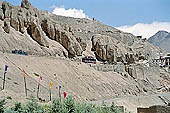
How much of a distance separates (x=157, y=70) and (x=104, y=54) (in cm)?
1591

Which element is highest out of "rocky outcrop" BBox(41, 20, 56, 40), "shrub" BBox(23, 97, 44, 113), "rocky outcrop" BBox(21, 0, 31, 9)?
"rocky outcrop" BBox(21, 0, 31, 9)

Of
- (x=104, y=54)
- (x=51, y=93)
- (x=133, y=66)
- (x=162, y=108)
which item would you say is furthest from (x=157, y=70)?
(x=162, y=108)

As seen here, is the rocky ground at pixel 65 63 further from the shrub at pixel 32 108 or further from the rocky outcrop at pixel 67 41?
the shrub at pixel 32 108

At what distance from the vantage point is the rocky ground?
3716cm

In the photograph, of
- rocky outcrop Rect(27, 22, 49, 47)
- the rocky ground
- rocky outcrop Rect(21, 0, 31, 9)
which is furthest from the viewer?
rocky outcrop Rect(21, 0, 31, 9)

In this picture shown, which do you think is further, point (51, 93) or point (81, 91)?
point (81, 91)

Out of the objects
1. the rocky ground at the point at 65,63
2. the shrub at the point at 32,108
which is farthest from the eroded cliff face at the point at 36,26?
the shrub at the point at 32,108

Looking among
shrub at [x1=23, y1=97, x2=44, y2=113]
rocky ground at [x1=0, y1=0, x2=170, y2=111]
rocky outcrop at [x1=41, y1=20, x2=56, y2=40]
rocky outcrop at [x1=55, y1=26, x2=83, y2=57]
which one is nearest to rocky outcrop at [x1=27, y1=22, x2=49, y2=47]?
rocky ground at [x1=0, y1=0, x2=170, y2=111]

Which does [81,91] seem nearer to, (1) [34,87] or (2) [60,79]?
(2) [60,79]

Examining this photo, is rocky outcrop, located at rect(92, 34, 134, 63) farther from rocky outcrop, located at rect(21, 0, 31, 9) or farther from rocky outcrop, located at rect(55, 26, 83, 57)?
rocky outcrop, located at rect(21, 0, 31, 9)

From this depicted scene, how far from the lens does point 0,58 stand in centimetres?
3566

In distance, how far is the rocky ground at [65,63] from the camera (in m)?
37.2

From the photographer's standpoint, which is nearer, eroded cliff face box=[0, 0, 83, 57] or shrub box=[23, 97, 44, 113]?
shrub box=[23, 97, 44, 113]

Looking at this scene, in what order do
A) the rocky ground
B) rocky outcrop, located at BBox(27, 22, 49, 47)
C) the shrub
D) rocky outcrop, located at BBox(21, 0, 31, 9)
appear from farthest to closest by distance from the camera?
1. rocky outcrop, located at BBox(21, 0, 31, 9)
2. rocky outcrop, located at BBox(27, 22, 49, 47)
3. the rocky ground
4. the shrub
